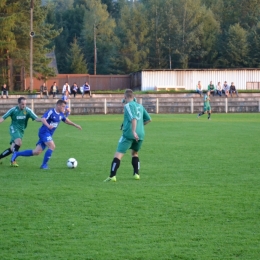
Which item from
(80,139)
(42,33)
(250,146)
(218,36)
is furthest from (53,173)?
(218,36)

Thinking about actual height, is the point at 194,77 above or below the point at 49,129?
above

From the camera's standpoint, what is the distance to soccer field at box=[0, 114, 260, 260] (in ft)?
20.1

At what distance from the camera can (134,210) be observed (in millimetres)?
7895

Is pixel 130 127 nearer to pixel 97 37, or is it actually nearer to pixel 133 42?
pixel 133 42

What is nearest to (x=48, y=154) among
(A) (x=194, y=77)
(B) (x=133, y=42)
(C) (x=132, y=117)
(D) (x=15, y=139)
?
(D) (x=15, y=139)

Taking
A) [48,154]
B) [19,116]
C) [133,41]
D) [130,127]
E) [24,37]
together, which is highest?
[133,41]

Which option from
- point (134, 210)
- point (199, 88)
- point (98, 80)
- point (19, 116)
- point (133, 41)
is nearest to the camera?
point (134, 210)

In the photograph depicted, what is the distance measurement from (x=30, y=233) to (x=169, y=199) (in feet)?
8.68

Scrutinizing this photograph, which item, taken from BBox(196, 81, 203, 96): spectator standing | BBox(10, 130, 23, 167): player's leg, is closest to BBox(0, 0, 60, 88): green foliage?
BBox(196, 81, 203, 96): spectator standing

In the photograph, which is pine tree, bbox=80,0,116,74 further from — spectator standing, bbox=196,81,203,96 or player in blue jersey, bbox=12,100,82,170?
player in blue jersey, bbox=12,100,82,170

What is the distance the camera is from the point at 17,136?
44.3 feet

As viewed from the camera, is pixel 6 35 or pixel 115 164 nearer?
pixel 115 164

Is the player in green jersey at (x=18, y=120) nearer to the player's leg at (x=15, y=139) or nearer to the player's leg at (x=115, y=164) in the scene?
the player's leg at (x=15, y=139)

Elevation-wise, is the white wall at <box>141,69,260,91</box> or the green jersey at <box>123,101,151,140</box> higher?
the white wall at <box>141,69,260,91</box>
